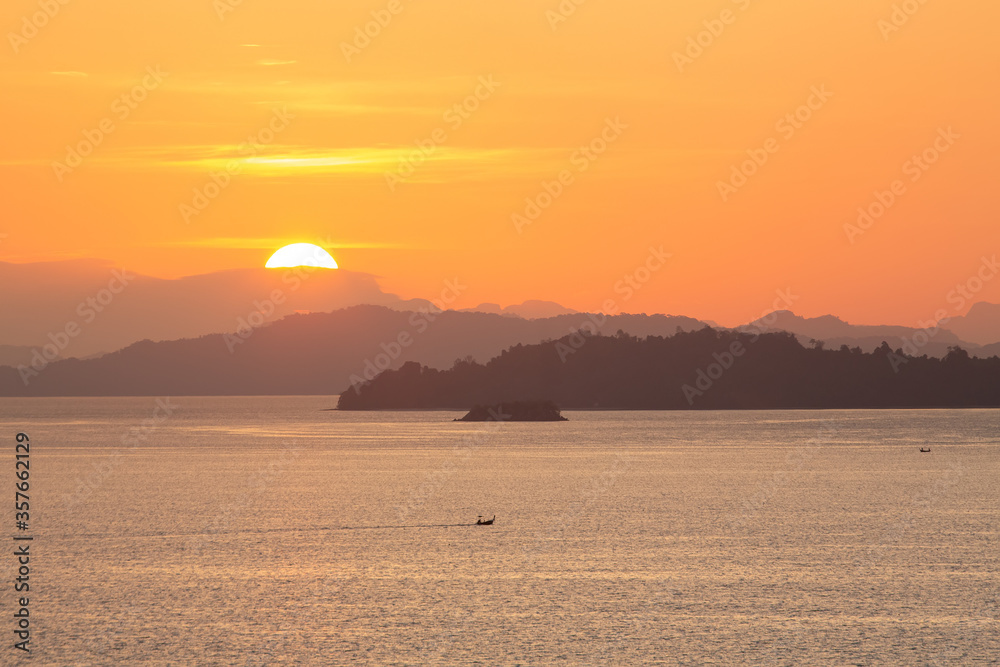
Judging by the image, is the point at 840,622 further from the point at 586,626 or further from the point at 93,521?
the point at 93,521

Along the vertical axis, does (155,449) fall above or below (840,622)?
above

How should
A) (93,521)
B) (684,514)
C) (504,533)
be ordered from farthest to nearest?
(684,514) → (93,521) → (504,533)

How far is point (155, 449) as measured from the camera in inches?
6132

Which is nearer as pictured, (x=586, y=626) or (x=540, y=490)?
(x=586, y=626)

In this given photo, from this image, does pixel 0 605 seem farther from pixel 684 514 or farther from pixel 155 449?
pixel 155 449

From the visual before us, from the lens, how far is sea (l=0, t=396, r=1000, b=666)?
3194 centimetres

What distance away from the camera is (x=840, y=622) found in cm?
3478

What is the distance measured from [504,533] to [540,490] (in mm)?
29104

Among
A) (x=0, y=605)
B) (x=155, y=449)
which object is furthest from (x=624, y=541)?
(x=155, y=449)

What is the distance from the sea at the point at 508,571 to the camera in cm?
3194

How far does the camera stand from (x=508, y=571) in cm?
4503

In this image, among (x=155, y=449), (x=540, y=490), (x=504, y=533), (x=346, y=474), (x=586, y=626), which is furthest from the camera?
(x=155, y=449)

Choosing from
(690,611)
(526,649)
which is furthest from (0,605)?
(690,611)

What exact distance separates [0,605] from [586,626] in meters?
18.8
